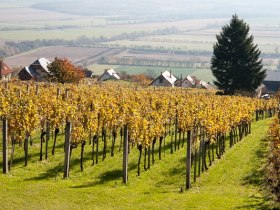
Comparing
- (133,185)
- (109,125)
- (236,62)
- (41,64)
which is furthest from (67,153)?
(41,64)

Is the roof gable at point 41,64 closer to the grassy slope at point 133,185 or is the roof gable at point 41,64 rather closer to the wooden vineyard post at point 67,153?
the grassy slope at point 133,185

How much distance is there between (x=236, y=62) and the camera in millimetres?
74875

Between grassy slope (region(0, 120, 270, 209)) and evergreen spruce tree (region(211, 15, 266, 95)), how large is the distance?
129ft

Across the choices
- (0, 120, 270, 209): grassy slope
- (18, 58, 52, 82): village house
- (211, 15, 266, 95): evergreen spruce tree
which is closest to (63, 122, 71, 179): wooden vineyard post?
(0, 120, 270, 209): grassy slope

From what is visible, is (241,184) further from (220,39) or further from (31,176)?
(220,39)

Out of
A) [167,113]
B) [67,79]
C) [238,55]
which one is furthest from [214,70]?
[167,113]

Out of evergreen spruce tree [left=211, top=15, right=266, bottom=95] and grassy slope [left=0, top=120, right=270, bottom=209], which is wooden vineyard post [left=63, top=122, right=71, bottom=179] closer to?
grassy slope [left=0, top=120, right=270, bottom=209]

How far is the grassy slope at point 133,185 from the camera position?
77.3 ft

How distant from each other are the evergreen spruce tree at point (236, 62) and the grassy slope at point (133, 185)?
39.3 metres

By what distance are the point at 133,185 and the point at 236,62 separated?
51352 mm

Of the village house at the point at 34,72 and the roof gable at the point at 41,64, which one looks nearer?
the village house at the point at 34,72

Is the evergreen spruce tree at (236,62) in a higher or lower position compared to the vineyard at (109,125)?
higher

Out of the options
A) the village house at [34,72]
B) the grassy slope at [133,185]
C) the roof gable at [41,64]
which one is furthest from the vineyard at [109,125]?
the roof gable at [41,64]

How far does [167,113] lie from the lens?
37.2 m
